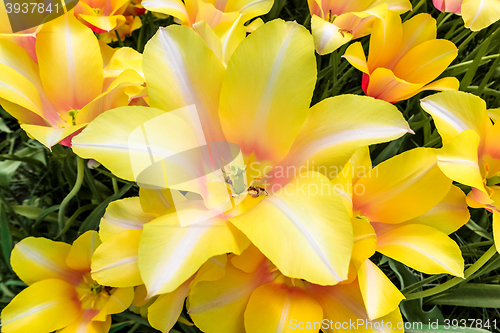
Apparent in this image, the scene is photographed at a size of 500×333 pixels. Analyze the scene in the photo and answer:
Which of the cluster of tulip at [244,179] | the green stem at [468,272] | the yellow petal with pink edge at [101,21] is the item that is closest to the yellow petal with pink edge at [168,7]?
the cluster of tulip at [244,179]

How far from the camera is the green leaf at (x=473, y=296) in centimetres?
72

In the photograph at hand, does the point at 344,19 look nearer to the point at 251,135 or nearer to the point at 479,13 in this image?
the point at 479,13

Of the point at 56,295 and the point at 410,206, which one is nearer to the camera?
the point at 410,206

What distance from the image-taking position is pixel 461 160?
477mm

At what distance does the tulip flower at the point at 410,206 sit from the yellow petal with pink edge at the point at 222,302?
0.20 m

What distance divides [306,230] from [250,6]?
0.54 meters

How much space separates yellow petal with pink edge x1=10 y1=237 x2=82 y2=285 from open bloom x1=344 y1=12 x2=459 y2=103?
68cm

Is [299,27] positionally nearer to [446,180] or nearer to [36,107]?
[446,180]

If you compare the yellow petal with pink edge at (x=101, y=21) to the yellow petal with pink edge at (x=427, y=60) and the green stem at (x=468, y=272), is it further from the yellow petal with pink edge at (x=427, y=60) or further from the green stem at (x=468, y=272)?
the green stem at (x=468, y=272)

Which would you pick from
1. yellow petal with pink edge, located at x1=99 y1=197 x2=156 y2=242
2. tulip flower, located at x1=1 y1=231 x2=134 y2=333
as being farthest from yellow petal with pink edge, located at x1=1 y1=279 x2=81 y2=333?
yellow petal with pink edge, located at x1=99 y1=197 x2=156 y2=242

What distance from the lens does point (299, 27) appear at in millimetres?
458

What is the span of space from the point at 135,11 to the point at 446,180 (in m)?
0.85

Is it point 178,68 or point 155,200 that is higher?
point 178,68

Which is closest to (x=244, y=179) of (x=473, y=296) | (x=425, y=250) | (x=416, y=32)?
(x=425, y=250)
